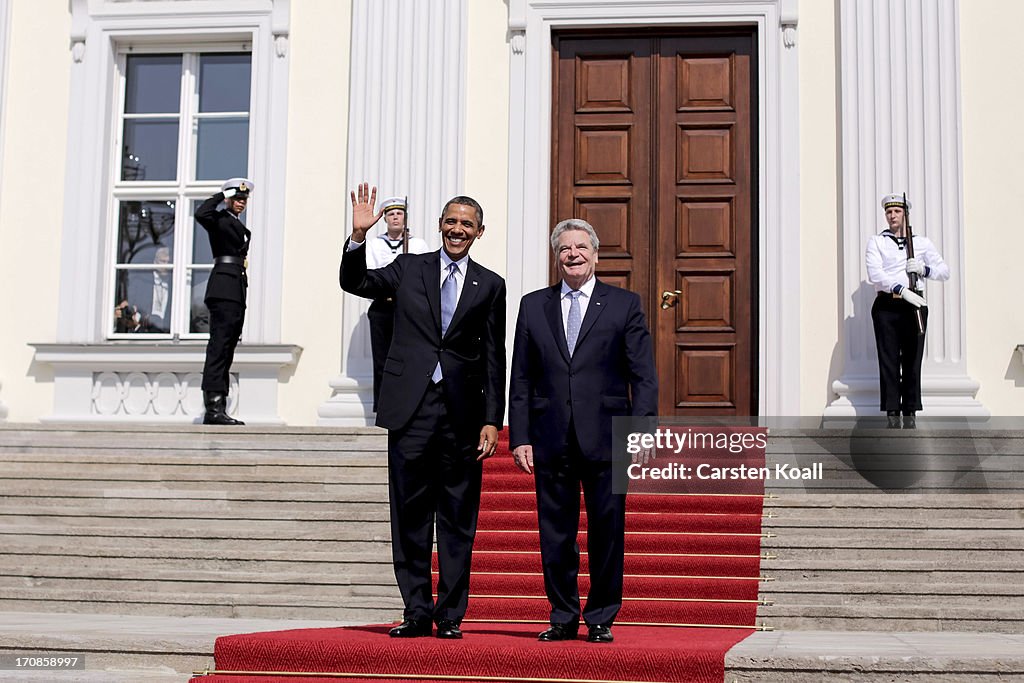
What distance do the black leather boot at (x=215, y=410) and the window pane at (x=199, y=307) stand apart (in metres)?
1.19

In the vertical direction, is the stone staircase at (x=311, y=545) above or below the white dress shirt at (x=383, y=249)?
below

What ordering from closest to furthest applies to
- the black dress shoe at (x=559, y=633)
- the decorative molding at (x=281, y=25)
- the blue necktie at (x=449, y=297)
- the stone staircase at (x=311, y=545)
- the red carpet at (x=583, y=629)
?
the red carpet at (x=583, y=629), the black dress shoe at (x=559, y=633), the blue necktie at (x=449, y=297), the stone staircase at (x=311, y=545), the decorative molding at (x=281, y=25)

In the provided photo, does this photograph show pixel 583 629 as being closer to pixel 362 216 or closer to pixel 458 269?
pixel 458 269

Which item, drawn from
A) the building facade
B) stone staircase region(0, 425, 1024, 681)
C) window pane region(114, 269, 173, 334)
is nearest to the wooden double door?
the building facade

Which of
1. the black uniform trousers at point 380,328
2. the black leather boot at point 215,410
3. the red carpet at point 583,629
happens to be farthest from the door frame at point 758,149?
the red carpet at point 583,629


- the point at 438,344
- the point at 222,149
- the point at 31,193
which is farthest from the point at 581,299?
the point at 31,193

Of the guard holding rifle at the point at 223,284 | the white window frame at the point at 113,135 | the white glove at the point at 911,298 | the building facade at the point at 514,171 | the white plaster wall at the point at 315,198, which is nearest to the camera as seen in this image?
the white glove at the point at 911,298

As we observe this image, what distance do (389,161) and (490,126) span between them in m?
0.83

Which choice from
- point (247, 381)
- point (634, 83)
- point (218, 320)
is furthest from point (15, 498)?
point (634, 83)

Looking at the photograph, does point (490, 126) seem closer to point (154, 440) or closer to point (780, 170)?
point (780, 170)

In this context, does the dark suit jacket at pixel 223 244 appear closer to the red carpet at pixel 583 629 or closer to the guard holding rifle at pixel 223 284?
the guard holding rifle at pixel 223 284

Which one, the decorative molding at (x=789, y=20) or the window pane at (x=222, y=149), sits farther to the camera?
the window pane at (x=222, y=149)

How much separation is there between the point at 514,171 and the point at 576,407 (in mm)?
5263

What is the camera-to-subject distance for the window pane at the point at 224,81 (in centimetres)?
1075
